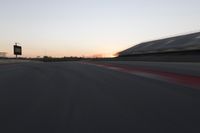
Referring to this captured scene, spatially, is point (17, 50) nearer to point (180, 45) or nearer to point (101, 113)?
point (180, 45)

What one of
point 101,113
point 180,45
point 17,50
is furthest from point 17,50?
point 101,113

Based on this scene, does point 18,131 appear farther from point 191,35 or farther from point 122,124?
point 191,35

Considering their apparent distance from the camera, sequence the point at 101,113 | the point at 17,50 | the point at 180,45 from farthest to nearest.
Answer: the point at 17,50 < the point at 180,45 < the point at 101,113

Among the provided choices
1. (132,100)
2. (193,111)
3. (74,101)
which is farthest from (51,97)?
(193,111)

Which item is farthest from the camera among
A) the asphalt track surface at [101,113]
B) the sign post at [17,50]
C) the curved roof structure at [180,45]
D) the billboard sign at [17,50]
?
the sign post at [17,50]

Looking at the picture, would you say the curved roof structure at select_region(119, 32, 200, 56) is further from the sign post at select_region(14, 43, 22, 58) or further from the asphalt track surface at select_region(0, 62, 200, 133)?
the sign post at select_region(14, 43, 22, 58)

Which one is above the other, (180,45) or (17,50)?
(180,45)

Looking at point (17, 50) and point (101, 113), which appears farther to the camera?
point (17, 50)

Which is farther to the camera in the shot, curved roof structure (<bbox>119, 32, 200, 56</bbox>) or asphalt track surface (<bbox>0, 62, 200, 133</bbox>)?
curved roof structure (<bbox>119, 32, 200, 56</bbox>)

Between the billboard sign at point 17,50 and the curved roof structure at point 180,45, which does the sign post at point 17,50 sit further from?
the curved roof structure at point 180,45

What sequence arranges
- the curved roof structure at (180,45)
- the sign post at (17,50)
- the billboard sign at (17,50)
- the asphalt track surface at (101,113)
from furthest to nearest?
the sign post at (17,50), the billboard sign at (17,50), the curved roof structure at (180,45), the asphalt track surface at (101,113)

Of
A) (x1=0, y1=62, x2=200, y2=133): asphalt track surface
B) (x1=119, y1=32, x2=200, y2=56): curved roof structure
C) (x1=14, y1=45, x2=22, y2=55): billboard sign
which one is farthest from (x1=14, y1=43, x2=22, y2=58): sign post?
(x1=0, y1=62, x2=200, y2=133): asphalt track surface

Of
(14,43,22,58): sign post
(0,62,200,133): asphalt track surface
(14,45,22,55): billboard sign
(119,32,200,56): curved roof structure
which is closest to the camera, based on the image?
(0,62,200,133): asphalt track surface

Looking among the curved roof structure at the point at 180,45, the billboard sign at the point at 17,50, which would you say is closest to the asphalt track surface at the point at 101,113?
the curved roof structure at the point at 180,45
